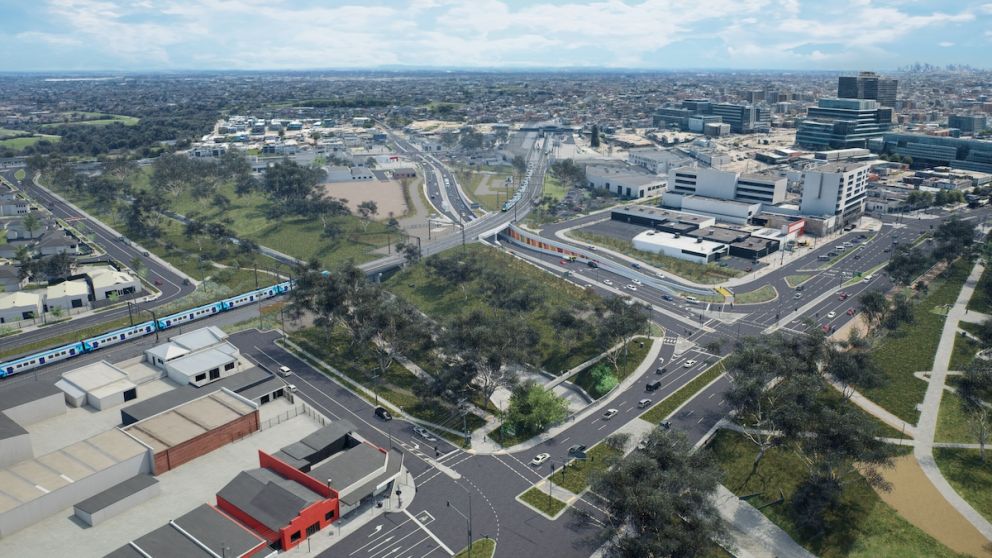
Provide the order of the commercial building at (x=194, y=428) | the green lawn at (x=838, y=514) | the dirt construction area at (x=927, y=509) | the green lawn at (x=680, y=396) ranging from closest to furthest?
the green lawn at (x=838, y=514), the dirt construction area at (x=927, y=509), the commercial building at (x=194, y=428), the green lawn at (x=680, y=396)

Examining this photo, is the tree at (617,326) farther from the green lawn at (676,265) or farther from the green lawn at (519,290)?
the green lawn at (676,265)

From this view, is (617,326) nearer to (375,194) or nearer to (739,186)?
(739,186)

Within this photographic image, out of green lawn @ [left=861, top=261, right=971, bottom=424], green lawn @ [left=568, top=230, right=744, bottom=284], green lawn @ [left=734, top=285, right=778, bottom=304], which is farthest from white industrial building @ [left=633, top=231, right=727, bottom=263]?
green lawn @ [left=861, top=261, right=971, bottom=424]

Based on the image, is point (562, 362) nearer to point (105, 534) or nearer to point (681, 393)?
point (681, 393)

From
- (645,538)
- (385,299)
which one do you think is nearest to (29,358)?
(385,299)

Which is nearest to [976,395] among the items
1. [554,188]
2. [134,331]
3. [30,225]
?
[134,331]

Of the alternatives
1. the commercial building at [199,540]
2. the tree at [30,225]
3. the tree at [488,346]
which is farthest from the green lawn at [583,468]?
the tree at [30,225]
